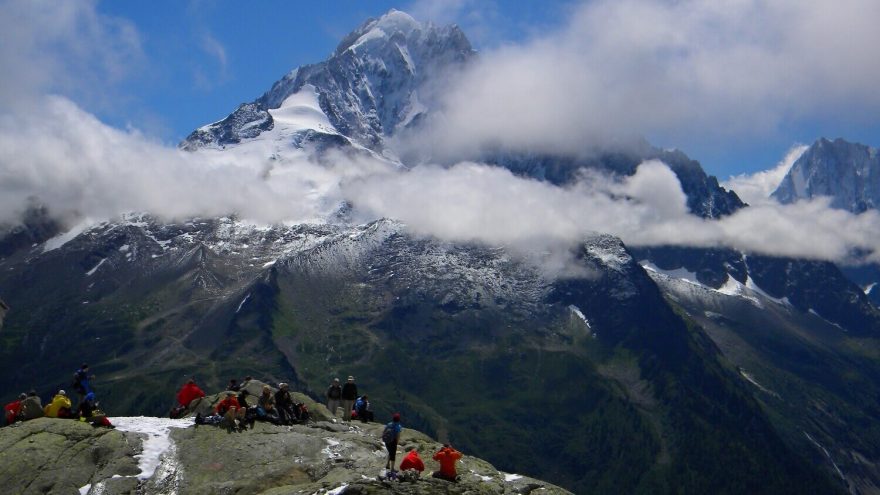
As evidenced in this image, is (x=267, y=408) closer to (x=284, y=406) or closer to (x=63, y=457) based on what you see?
(x=284, y=406)

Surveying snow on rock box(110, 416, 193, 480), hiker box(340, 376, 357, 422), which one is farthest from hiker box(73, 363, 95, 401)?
hiker box(340, 376, 357, 422)


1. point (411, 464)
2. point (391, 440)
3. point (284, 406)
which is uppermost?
point (284, 406)

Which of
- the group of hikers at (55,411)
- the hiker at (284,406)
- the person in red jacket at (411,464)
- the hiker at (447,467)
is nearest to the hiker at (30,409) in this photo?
the group of hikers at (55,411)

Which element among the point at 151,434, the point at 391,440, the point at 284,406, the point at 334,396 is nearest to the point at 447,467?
the point at 391,440

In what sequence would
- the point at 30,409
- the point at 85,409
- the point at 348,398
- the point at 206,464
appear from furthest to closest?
the point at 348,398 → the point at 85,409 → the point at 30,409 → the point at 206,464

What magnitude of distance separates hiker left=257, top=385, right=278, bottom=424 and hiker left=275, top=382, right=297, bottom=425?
49 cm

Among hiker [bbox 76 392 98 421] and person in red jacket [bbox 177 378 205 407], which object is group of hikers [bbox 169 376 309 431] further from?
hiker [bbox 76 392 98 421]

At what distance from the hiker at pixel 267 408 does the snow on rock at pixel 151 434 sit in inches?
202

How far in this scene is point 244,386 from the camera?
73.1 m

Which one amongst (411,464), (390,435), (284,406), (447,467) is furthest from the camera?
(284,406)

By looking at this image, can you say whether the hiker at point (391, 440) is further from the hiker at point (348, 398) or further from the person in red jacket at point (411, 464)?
the hiker at point (348, 398)

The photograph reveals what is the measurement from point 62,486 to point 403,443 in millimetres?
23942

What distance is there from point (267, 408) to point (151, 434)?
8671 mm

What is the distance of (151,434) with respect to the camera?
191 feet
